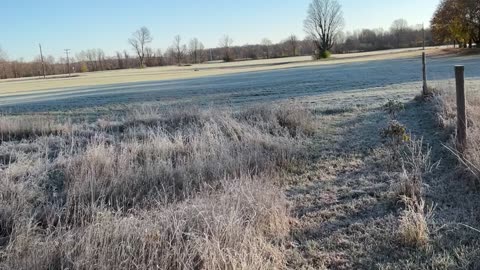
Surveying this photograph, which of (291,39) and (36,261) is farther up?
(291,39)

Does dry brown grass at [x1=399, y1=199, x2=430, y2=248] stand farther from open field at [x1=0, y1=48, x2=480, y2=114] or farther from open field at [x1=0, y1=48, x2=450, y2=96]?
open field at [x1=0, y1=48, x2=450, y2=96]

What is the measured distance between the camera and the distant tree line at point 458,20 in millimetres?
51156

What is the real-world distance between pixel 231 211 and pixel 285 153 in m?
3.34

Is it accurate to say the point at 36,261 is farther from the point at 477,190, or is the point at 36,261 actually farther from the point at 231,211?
the point at 477,190

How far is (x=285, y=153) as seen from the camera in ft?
22.9

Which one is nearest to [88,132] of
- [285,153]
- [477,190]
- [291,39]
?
[285,153]

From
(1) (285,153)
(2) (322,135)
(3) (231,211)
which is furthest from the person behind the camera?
(2) (322,135)

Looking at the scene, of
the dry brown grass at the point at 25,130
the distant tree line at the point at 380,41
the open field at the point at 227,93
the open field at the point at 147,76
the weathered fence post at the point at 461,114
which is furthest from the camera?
the distant tree line at the point at 380,41

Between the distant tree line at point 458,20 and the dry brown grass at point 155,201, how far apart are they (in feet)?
170

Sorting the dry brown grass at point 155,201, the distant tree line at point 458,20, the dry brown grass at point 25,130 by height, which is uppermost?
the distant tree line at point 458,20

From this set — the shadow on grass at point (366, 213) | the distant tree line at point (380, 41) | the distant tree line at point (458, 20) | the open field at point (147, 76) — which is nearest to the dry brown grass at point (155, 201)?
the shadow on grass at point (366, 213)

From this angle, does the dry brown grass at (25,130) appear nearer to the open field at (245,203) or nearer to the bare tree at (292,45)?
the open field at (245,203)

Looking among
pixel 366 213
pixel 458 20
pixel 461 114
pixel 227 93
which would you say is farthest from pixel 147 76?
pixel 366 213

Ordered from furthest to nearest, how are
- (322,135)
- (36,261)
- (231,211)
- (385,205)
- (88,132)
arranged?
1. (88,132)
2. (322,135)
3. (385,205)
4. (231,211)
5. (36,261)
